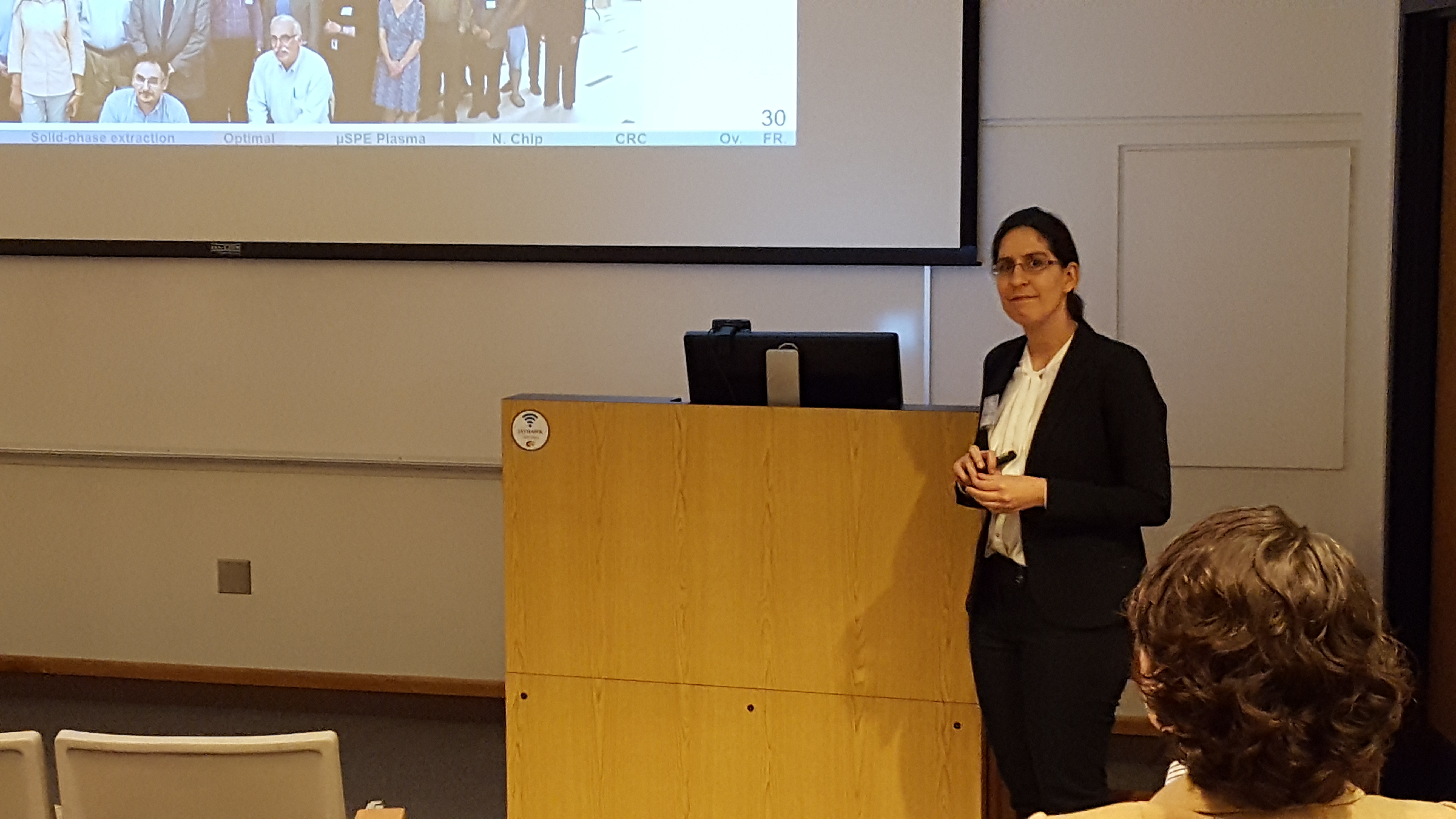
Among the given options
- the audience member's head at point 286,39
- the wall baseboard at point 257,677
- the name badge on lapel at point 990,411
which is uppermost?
the audience member's head at point 286,39

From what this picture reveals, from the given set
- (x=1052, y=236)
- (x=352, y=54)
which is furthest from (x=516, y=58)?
(x=1052, y=236)

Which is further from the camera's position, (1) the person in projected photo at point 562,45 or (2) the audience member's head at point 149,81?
(2) the audience member's head at point 149,81

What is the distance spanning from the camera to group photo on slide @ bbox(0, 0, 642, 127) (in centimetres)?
402

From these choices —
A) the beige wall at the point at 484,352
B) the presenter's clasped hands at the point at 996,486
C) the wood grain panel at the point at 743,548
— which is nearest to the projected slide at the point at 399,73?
the beige wall at the point at 484,352

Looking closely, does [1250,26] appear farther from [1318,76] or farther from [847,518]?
[847,518]

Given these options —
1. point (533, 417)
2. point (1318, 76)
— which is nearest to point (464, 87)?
point (533, 417)

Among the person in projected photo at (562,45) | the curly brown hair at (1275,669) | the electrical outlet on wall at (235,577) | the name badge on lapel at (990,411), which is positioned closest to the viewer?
the curly brown hair at (1275,669)

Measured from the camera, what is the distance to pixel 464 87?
4.07 m

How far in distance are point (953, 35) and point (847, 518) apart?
177 centimetres

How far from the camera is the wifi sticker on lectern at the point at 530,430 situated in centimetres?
277

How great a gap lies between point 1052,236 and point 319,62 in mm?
2534

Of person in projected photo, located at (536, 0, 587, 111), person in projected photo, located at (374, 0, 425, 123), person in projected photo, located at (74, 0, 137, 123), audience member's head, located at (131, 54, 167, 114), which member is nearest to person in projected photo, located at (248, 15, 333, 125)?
person in projected photo, located at (374, 0, 425, 123)

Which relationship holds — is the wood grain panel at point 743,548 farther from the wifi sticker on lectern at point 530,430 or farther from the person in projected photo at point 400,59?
the person in projected photo at point 400,59

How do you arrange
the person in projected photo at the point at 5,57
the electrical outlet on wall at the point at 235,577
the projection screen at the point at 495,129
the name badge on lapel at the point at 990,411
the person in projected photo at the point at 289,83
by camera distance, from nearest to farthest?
the name badge on lapel at the point at 990,411 < the projection screen at the point at 495,129 < the person in projected photo at the point at 289,83 < the person in projected photo at the point at 5,57 < the electrical outlet on wall at the point at 235,577
